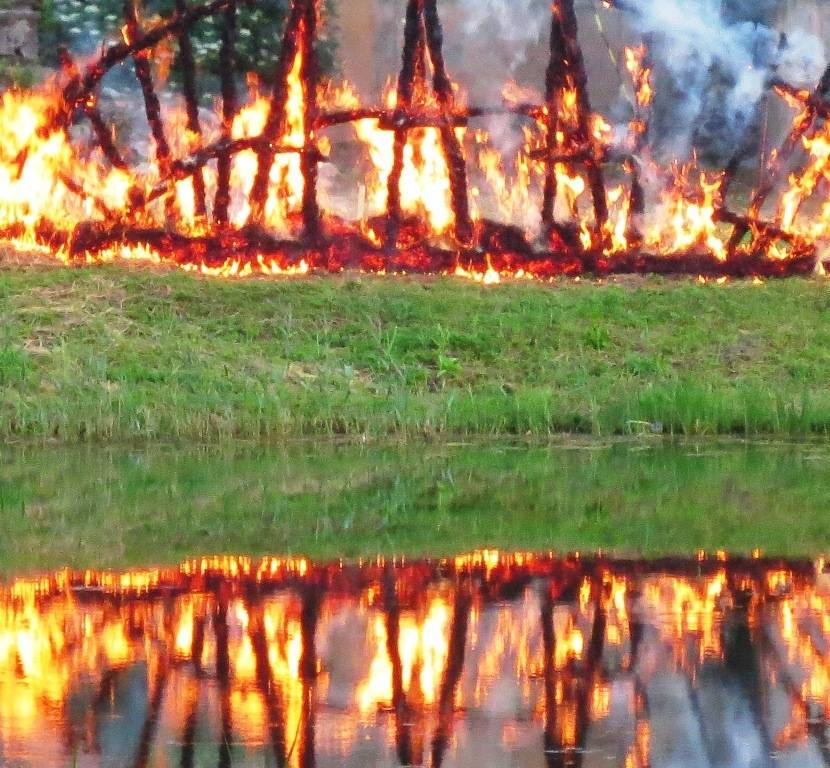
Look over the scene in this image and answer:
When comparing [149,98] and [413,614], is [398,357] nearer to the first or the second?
[149,98]

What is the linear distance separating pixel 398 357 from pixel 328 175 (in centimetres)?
352

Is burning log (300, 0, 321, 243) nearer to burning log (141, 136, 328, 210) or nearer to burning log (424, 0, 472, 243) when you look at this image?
burning log (141, 136, 328, 210)

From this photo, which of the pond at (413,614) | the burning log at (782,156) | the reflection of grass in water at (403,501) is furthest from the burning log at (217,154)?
the pond at (413,614)

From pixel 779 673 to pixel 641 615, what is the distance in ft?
3.79

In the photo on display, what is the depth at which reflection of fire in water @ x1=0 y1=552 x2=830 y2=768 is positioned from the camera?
6555 mm

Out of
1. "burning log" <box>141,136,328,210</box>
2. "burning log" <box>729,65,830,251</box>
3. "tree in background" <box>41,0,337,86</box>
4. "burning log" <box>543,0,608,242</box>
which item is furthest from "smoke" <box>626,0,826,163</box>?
"burning log" <box>141,136,328,210</box>

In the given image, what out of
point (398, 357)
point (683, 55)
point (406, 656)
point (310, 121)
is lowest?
point (406, 656)

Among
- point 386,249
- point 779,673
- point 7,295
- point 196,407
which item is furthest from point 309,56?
point 779,673

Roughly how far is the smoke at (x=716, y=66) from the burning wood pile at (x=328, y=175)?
371 mm

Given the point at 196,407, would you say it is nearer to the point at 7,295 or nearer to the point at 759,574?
the point at 7,295

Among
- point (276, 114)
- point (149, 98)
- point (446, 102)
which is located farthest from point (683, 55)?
point (149, 98)

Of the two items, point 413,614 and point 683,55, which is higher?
point 683,55

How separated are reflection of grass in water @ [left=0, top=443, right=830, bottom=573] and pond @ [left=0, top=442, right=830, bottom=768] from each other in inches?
1.3

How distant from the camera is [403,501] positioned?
1211cm
